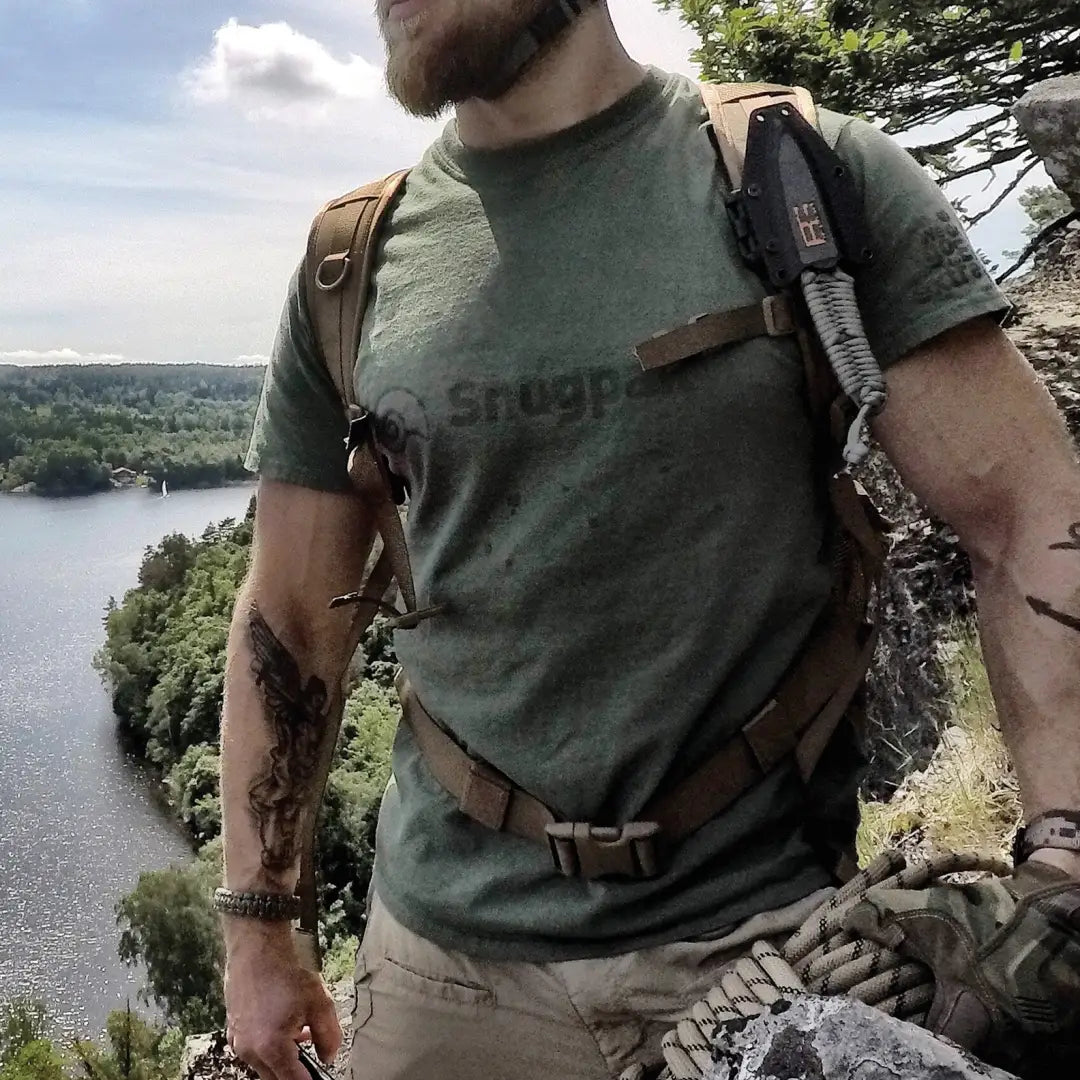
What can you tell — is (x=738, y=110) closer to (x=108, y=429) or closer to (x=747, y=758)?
(x=747, y=758)

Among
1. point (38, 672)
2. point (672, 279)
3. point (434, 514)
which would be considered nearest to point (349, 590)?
point (434, 514)

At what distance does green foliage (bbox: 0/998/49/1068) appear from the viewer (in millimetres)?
32500

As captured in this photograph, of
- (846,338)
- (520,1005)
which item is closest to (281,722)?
(520,1005)

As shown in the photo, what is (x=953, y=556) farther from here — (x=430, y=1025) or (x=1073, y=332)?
(x=430, y=1025)

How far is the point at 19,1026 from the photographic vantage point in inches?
1319

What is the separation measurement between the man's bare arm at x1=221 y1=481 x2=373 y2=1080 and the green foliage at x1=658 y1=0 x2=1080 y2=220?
4595 mm

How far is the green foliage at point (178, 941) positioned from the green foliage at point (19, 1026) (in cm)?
341

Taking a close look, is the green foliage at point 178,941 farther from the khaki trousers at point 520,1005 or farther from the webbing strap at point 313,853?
the khaki trousers at point 520,1005

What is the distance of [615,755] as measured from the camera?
54.1 inches

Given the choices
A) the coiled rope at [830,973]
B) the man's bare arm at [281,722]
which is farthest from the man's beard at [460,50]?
the coiled rope at [830,973]

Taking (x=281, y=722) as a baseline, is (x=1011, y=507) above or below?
above

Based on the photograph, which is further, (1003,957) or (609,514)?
(609,514)

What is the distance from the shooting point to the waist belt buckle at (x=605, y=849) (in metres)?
1.36

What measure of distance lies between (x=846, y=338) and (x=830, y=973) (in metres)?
0.71
